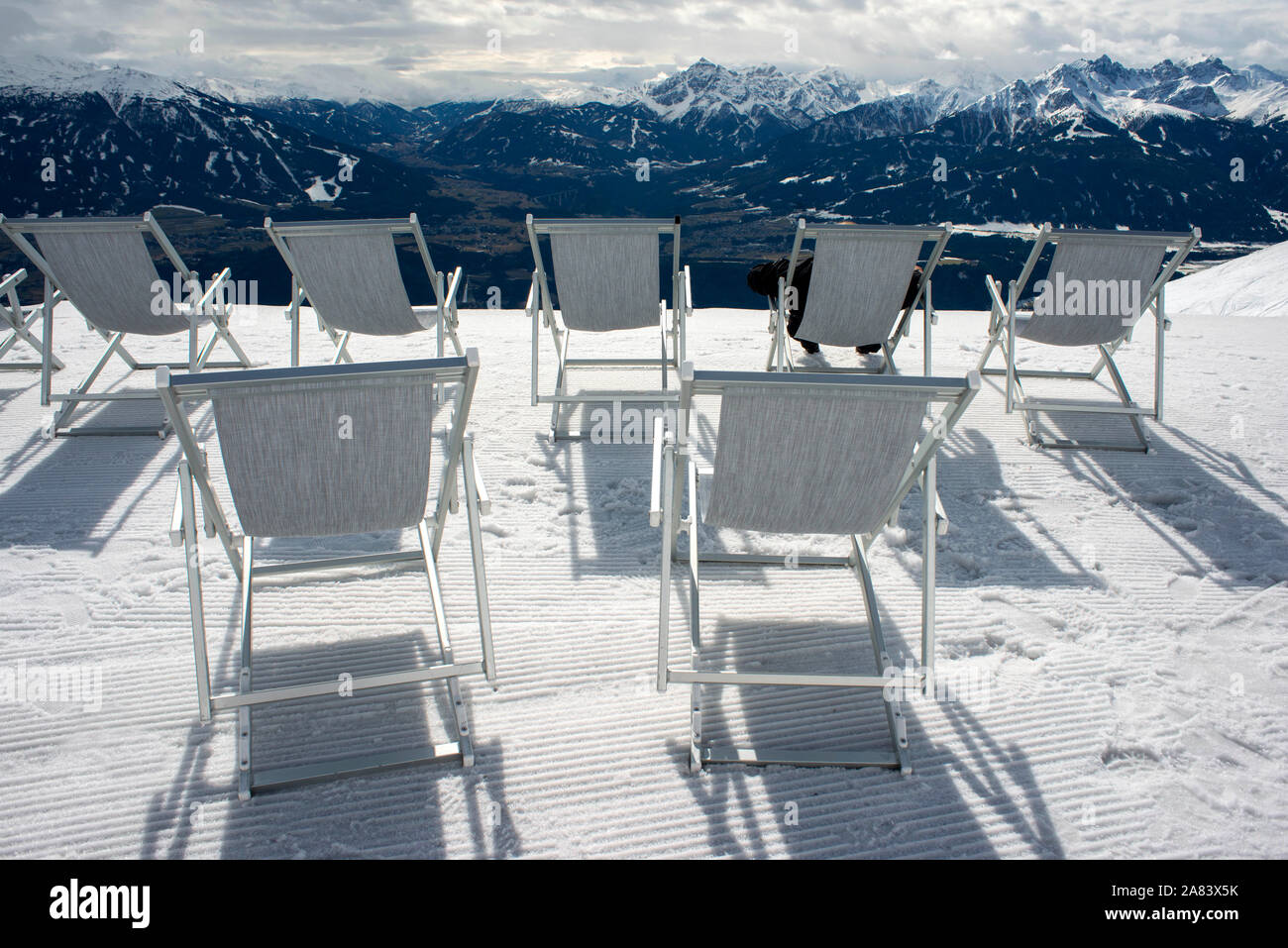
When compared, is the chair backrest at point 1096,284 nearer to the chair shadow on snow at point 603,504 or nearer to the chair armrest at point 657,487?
the chair shadow on snow at point 603,504

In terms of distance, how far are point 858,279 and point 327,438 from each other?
9.43 ft

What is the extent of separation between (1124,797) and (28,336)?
5889 mm

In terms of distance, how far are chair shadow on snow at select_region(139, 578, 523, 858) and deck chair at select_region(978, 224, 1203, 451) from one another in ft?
10.5

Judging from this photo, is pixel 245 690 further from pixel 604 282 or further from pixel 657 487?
pixel 604 282

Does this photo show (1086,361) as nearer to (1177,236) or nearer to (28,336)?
(1177,236)

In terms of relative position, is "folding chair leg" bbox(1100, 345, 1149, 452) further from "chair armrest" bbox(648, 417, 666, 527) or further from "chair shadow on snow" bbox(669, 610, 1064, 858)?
"chair armrest" bbox(648, 417, 666, 527)

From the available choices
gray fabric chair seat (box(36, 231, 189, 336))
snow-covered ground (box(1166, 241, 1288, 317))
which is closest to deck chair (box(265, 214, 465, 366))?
gray fabric chair seat (box(36, 231, 189, 336))

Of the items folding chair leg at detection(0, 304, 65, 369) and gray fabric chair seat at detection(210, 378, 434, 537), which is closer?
gray fabric chair seat at detection(210, 378, 434, 537)

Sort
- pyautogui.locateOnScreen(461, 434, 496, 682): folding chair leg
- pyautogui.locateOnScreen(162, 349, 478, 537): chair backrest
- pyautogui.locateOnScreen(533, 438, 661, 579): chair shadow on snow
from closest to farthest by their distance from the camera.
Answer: pyautogui.locateOnScreen(162, 349, 478, 537): chair backrest
pyautogui.locateOnScreen(461, 434, 496, 682): folding chair leg
pyautogui.locateOnScreen(533, 438, 661, 579): chair shadow on snow

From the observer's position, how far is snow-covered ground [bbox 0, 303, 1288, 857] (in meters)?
1.81

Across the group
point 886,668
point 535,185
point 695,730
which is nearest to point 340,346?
point 695,730

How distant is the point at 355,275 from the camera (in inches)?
159

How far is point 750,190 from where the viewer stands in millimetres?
173375

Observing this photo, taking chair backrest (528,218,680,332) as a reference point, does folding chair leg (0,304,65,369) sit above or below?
below
